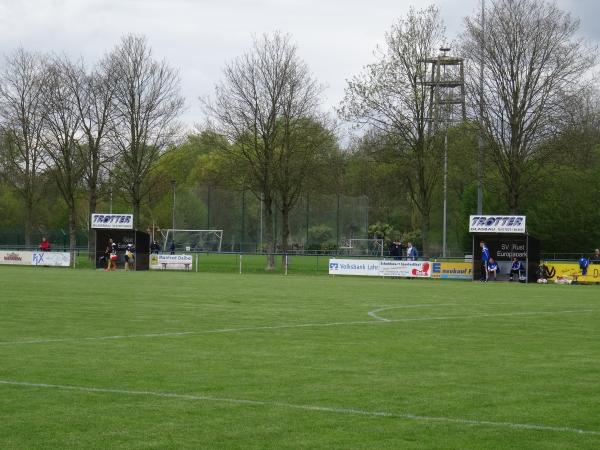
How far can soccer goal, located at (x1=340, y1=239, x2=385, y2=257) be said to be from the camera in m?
73.4

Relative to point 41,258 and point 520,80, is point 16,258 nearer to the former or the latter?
point 41,258

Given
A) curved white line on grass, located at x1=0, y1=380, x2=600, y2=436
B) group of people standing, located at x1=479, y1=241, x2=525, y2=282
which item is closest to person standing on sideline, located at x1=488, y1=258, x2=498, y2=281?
group of people standing, located at x1=479, y1=241, x2=525, y2=282

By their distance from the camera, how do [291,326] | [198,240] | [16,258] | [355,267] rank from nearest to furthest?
[291,326]
[355,267]
[16,258]
[198,240]

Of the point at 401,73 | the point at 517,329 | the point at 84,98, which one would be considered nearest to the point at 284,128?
the point at 401,73

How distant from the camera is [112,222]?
5972cm

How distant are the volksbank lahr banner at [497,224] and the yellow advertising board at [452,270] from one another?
2.66 m

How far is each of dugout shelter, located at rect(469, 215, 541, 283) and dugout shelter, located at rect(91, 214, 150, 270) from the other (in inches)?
813

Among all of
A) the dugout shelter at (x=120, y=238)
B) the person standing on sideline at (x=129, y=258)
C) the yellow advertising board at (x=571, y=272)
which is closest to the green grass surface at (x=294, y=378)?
the yellow advertising board at (x=571, y=272)

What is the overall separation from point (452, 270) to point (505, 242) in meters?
3.22

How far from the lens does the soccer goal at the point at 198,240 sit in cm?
7312

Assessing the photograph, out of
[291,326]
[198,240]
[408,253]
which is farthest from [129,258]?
[291,326]

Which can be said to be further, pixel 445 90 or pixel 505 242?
pixel 445 90

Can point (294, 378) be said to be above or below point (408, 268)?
below

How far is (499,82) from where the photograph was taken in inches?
2159
